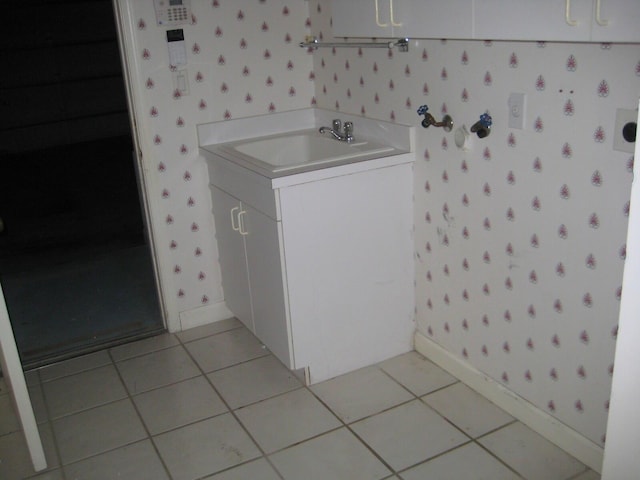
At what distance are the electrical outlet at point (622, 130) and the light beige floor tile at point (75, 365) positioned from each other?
2.36 meters

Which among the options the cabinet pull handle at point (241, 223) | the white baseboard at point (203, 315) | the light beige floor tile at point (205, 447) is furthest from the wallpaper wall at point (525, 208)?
the white baseboard at point (203, 315)

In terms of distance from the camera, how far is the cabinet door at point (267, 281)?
2.69 m

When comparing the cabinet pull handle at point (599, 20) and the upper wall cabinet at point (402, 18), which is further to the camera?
the upper wall cabinet at point (402, 18)

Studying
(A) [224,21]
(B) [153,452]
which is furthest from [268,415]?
(A) [224,21]

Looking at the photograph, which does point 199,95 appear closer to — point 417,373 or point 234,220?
point 234,220

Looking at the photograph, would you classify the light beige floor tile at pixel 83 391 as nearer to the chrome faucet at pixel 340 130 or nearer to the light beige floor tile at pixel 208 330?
the light beige floor tile at pixel 208 330

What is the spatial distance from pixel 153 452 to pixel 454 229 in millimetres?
1403

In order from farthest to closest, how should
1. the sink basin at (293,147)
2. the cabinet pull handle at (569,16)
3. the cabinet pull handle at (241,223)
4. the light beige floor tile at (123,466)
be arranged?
the sink basin at (293,147) → the cabinet pull handle at (241,223) → the light beige floor tile at (123,466) → the cabinet pull handle at (569,16)

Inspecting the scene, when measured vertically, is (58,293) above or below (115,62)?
below

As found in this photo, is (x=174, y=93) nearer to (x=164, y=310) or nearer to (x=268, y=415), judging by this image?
(x=164, y=310)

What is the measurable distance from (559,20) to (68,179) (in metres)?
5.82

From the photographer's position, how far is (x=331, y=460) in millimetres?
2379

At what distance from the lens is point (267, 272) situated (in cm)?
280

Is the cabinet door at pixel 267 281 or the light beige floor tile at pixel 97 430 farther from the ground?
the cabinet door at pixel 267 281
